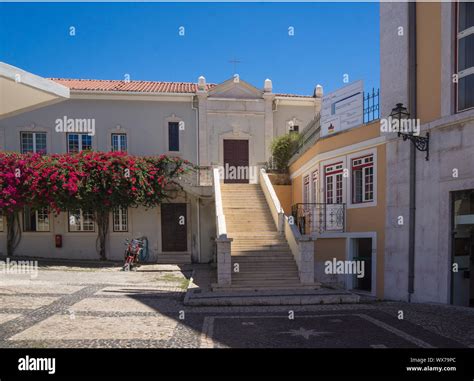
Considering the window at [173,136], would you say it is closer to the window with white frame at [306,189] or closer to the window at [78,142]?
the window at [78,142]

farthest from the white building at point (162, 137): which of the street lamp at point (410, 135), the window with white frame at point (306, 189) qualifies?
the street lamp at point (410, 135)

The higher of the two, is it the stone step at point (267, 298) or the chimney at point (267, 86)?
the chimney at point (267, 86)

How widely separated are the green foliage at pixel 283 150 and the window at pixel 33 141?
11.6 m

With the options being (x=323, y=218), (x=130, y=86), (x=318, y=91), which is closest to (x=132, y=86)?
(x=130, y=86)

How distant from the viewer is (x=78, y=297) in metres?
8.73

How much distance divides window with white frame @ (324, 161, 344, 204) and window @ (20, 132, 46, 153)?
45.8 feet

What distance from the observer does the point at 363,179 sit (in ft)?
34.8

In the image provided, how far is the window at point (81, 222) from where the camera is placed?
16.5m

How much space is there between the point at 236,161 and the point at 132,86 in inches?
278
